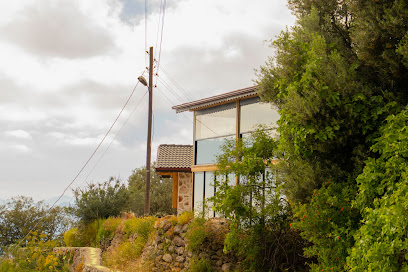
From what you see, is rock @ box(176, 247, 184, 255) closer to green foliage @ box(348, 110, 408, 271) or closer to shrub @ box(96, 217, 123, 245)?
shrub @ box(96, 217, 123, 245)

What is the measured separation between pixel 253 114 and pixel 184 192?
687cm

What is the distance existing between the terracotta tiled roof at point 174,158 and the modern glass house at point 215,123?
2.75 m

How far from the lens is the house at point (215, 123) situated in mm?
15985

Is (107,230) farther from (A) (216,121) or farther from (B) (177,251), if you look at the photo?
(A) (216,121)

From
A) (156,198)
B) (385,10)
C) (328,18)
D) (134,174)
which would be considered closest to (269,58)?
(328,18)

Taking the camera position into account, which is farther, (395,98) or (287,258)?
(287,258)

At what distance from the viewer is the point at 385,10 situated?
8.25 metres

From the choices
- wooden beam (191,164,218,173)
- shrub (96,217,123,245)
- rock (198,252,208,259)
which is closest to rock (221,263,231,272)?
rock (198,252,208,259)

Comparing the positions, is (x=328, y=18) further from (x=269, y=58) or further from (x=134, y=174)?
(x=134, y=174)

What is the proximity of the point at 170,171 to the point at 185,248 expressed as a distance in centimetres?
855

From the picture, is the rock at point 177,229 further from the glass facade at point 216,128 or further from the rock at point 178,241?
the glass facade at point 216,128

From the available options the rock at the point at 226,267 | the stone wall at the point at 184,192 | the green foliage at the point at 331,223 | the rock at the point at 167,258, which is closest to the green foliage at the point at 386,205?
the green foliage at the point at 331,223

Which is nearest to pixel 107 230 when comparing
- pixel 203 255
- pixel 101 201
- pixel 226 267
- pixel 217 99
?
Answer: pixel 101 201

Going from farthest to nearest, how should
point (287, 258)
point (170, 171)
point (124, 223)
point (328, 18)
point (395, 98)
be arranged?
1. point (170, 171)
2. point (124, 223)
3. point (287, 258)
4. point (328, 18)
5. point (395, 98)
